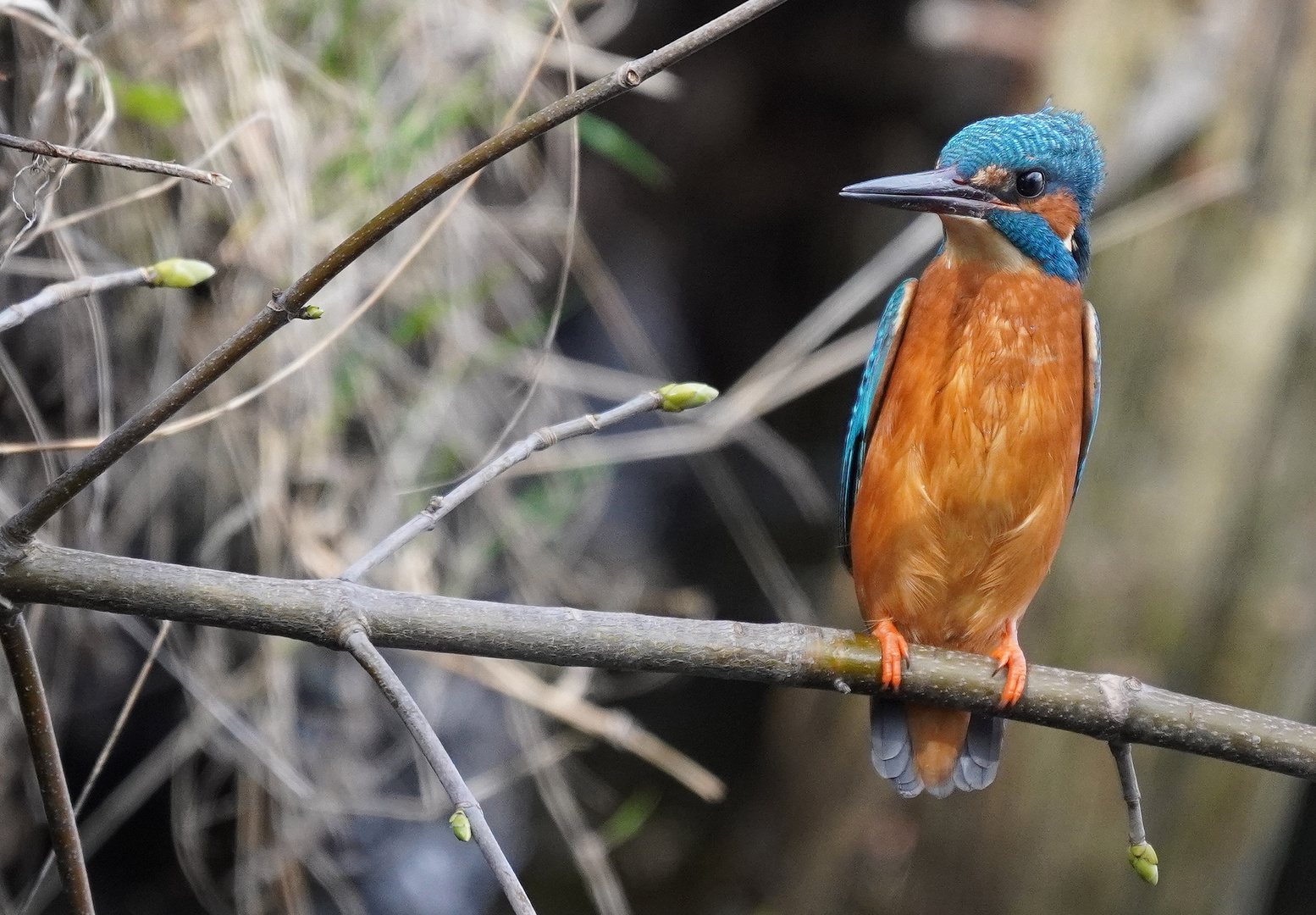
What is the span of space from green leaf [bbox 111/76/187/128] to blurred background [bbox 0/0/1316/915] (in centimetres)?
1

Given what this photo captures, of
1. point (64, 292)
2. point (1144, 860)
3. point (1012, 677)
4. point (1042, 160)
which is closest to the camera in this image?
point (64, 292)

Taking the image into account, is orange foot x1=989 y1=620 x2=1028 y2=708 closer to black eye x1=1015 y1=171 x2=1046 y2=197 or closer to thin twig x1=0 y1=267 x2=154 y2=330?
A: black eye x1=1015 y1=171 x2=1046 y2=197

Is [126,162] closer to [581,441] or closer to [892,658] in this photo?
[892,658]

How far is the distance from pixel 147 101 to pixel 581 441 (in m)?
1.29

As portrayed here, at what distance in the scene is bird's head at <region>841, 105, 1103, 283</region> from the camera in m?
1.89

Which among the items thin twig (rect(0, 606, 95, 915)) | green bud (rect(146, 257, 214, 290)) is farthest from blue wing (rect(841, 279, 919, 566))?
thin twig (rect(0, 606, 95, 915))

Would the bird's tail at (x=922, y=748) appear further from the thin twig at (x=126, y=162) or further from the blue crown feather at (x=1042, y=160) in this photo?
the thin twig at (x=126, y=162)

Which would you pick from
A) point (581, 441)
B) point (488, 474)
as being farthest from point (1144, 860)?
point (581, 441)

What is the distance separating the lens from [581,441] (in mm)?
2963

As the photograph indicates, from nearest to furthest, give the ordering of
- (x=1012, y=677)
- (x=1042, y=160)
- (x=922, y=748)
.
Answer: (x=1012, y=677) → (x=1042, y=160) → (x=922, y=748)

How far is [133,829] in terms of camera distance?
287cm

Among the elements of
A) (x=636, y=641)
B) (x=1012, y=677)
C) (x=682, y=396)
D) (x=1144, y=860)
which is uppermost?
(x=682, y=396)

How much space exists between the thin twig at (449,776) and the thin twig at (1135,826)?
75 cm

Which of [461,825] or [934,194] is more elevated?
[934,194]
